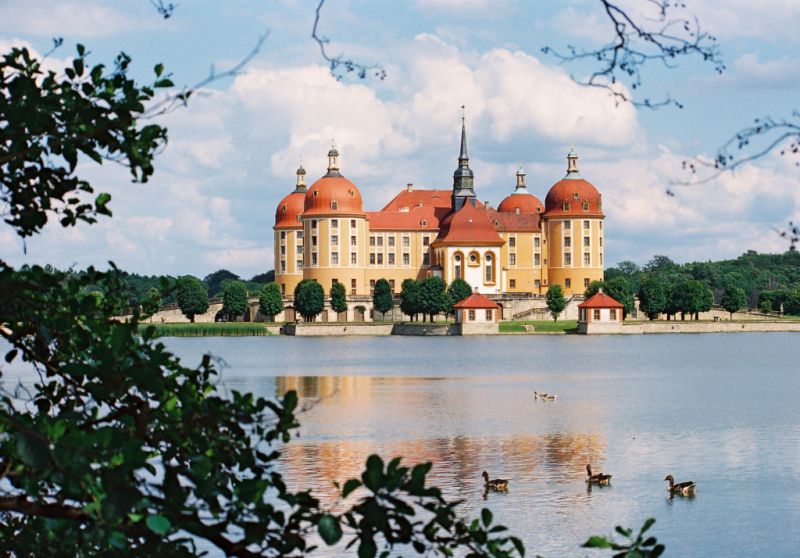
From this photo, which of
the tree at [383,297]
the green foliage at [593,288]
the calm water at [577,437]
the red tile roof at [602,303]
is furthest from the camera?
the green foliage at [593,288]

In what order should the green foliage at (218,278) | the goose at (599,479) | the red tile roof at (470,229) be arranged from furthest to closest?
the green foliage at (218,278) < the red tile roof at (470,229) < the goose at (599,479)

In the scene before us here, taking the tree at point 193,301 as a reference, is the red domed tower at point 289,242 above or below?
above

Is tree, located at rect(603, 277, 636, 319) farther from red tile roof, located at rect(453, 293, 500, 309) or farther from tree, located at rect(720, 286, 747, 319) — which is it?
red tile roof, located at rect(453, 293, 500, 309)

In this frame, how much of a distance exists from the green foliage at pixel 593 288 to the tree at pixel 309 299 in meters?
16.4

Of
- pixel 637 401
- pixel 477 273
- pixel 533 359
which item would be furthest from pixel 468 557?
pixel 477 273

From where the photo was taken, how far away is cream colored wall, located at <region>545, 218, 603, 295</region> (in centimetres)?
8488

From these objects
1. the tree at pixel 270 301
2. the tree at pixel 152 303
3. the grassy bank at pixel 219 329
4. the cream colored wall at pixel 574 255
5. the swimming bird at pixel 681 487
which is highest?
the cream colored wall at pixel 574 255

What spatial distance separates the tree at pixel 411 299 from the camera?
7375 cm

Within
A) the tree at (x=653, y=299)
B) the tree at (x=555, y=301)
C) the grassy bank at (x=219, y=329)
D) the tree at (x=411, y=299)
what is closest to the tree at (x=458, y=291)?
the tree at (x=411, y=299)

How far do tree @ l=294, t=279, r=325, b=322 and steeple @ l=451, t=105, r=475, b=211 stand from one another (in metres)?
12.8

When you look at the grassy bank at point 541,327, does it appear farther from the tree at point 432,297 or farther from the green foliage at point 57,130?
the green foliage at point 57,130

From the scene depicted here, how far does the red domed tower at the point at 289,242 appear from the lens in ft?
287

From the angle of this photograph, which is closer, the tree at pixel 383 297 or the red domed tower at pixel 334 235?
the tree at pixel 383 297

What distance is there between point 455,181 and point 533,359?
42.3m
